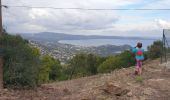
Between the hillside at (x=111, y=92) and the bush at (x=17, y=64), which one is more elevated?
the bush at (x=17, y=64)

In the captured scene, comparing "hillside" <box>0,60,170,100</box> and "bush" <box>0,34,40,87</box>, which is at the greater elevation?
"bush" <box>0,34,40,87</box>

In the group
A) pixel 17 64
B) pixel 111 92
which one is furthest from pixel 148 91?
pixel 17 64

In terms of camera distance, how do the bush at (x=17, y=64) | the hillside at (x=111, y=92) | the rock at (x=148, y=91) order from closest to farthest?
the hillside at (x=111, y=92), the rock at (x=148, y=91), the bush at (x=17, y=64)

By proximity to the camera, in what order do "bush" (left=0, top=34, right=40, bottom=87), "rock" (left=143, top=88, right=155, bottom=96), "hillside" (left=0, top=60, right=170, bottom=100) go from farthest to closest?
"bush" (left=0, top=34, right=40, bottom=87) < "rock" (left=143, top=88, right=155, bottom=96) < "hillside" (left=0, top=60, right=170, bottom=100)

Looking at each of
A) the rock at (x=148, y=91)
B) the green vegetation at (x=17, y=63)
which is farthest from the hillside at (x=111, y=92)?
the green vegetation at (x=17, y=63)

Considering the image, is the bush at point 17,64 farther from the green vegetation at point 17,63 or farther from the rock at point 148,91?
the rock at point 148,91

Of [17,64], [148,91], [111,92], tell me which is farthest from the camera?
[17,64]

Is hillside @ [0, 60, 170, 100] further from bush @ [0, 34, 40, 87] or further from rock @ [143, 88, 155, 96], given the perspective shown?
bush @ [0, 34, 40, 87]

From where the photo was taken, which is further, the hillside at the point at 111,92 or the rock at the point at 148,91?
the rock at the point at 148,91

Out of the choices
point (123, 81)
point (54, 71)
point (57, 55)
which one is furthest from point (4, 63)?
point (57, 55)

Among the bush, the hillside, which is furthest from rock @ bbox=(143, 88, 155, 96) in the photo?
the bush

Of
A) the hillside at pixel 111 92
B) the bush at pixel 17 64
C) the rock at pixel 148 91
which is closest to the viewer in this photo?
the hillside at pixel 111 92

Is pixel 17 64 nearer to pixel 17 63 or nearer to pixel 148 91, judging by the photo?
pixel 17 63

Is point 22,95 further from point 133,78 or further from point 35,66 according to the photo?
point 133,78
